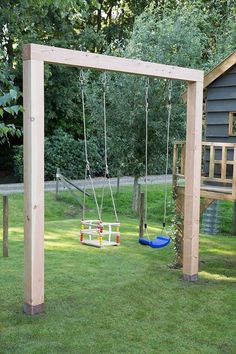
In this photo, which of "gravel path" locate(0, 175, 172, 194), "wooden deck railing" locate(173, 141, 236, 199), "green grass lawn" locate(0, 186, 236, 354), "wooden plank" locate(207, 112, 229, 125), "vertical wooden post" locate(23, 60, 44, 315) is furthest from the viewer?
"gravel path" locate(0, 175, 172, 194)

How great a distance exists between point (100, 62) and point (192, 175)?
2119 mm

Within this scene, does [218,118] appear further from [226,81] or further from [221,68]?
[221,68]

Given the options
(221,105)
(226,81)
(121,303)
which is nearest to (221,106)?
(221,105)

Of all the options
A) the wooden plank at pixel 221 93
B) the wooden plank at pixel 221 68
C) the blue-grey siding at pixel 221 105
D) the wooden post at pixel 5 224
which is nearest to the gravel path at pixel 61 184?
the wooden post at pixel 5 224

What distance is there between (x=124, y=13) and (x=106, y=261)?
22.0 metres

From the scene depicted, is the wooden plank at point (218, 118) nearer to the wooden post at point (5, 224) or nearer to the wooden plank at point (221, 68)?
the wooden plank at point (221, 68)

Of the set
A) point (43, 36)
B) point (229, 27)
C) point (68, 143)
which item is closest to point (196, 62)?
point (229, 27)

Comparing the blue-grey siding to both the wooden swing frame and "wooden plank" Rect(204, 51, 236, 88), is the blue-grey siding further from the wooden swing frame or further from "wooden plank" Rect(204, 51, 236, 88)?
the wooden swing frame

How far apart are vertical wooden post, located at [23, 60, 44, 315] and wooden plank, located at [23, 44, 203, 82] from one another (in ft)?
0.40

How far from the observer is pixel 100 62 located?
561 cm

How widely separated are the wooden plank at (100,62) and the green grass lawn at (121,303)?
2.79m

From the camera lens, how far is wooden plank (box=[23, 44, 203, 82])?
511 cm

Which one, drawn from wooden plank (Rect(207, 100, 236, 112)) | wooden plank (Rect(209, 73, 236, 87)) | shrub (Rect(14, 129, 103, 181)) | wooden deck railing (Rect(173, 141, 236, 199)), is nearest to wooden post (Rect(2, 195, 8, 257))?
wooden deck railing (Rect(173, 141, 236, 199))

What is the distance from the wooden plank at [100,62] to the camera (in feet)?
16.8
